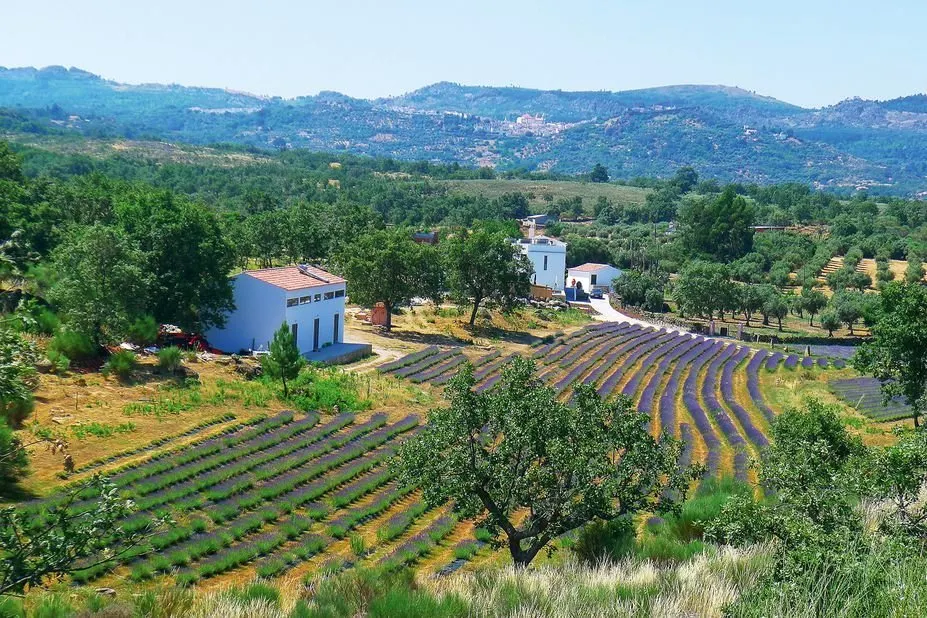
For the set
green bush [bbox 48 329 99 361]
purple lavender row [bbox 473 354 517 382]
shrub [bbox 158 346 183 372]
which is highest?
green bush [bbox 48 329 99 361]

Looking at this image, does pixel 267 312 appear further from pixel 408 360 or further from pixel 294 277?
pixel 408 360

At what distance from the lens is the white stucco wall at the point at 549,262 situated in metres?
83.7

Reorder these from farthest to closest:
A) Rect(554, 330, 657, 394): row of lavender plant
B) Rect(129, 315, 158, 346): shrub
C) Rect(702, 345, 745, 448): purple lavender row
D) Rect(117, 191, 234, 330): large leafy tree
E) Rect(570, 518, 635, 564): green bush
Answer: Rect(554, 330, 657, 394): row of lavender plant, Rect(117, 191, 234, 330): large leafy tree, Rect(129, 315, 158, 346): shrub, Rect(702, 345, 745, 448): purple lavender row, Rect(570, 518, 635, 564): green bush

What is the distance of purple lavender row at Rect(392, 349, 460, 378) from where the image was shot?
41.8 meters

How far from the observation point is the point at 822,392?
47.1 m

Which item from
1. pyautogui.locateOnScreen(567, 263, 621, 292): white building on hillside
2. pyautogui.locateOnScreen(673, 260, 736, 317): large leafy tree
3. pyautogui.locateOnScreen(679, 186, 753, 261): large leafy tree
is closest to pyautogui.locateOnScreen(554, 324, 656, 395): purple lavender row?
pyautogui.locateOnScreen(673, 260, 736, 317): large leafy tree

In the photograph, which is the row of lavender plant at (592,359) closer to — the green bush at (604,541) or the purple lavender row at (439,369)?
the purple lavender row at (439,369)

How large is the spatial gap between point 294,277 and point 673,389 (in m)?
20.4

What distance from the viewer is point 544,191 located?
17825cm

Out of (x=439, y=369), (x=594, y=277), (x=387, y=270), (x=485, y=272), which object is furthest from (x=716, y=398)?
(x=594, y=277)

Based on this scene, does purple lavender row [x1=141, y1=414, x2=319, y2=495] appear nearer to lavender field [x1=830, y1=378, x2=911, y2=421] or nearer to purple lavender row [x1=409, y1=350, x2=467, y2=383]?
purple lavender row [x1=409, y1=350, x2=467, y2=383]

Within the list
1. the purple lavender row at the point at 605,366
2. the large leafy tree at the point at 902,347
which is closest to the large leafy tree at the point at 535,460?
the large leafy tree at the point at 902,347

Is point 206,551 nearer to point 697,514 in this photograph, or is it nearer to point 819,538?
point 697,514

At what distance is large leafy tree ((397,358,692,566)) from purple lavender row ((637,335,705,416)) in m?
18.1
